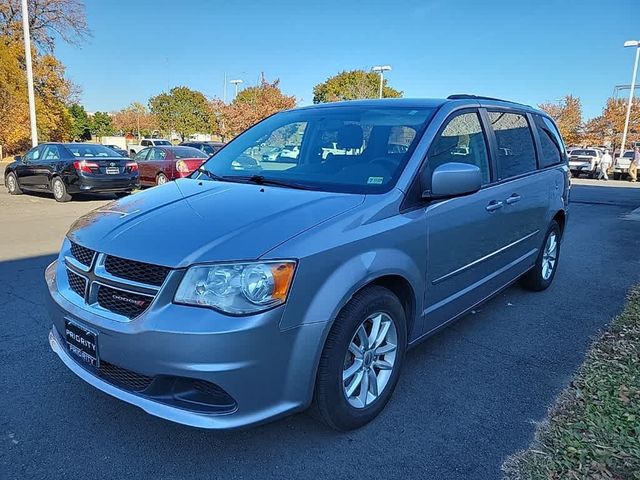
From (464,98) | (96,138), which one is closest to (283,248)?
(464,98)

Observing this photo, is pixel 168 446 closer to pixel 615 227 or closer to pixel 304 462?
pixel 304 462

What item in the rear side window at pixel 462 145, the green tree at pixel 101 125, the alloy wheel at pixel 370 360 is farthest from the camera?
the green tree at pixel 101 125

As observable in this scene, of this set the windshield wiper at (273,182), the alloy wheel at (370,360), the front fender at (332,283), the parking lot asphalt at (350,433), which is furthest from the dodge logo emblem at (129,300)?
the windshield wiper at (273,182)

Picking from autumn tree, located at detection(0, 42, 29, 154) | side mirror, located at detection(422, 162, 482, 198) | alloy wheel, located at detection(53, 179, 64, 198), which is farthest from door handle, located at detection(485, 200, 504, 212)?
autumn tree, located at detection(0, 42, 29, 154)

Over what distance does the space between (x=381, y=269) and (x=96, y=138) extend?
7274 cm

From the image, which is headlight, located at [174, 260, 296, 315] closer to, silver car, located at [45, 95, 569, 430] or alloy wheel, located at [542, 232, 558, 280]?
silver car, located at [45, 95, 569, 430]

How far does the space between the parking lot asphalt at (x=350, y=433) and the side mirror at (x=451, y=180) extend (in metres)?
1.29

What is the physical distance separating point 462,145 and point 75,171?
10479mm

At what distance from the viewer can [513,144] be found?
13.9ft

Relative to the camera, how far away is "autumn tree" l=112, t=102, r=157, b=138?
76.1 metres

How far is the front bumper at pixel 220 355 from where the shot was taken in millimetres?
2039

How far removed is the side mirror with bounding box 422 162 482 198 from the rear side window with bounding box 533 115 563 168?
7.53 ft

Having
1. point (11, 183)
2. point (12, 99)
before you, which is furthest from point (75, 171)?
point (12, 99)

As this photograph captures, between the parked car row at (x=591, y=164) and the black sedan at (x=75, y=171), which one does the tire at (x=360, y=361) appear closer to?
the black sedan at (x=75, y=171)
